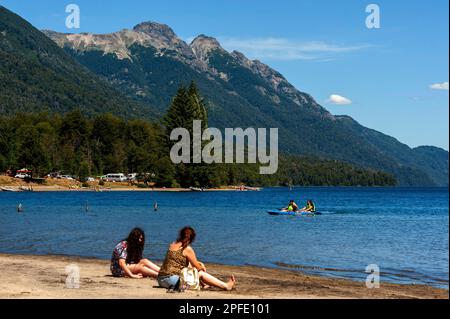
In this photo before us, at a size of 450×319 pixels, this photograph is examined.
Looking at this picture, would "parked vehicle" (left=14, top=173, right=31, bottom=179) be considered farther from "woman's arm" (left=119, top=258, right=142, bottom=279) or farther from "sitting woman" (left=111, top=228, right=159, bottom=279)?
"woman's arm" (left=119, top=258, right=142, bottom=279)

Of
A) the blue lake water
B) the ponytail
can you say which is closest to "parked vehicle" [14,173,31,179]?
the blue lake water

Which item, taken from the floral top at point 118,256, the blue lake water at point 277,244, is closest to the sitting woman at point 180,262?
the floral top at point 118,256

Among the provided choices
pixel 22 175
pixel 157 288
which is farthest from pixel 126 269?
pixel 22 175

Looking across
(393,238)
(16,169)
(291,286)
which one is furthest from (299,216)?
(16,169)

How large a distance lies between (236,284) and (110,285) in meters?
5.07

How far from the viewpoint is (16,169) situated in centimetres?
18062

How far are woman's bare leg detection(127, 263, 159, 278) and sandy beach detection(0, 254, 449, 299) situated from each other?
249mm

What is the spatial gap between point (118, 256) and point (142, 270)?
3.75ft

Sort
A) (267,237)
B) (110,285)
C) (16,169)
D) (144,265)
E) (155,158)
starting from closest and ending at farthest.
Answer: (110,285) → (144,265) → (267,237) → (16,169) → (155,158)

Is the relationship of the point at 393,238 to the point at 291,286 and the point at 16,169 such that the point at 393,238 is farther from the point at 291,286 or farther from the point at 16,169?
the point at 16,169

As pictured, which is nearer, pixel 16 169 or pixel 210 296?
pixel 210 296
